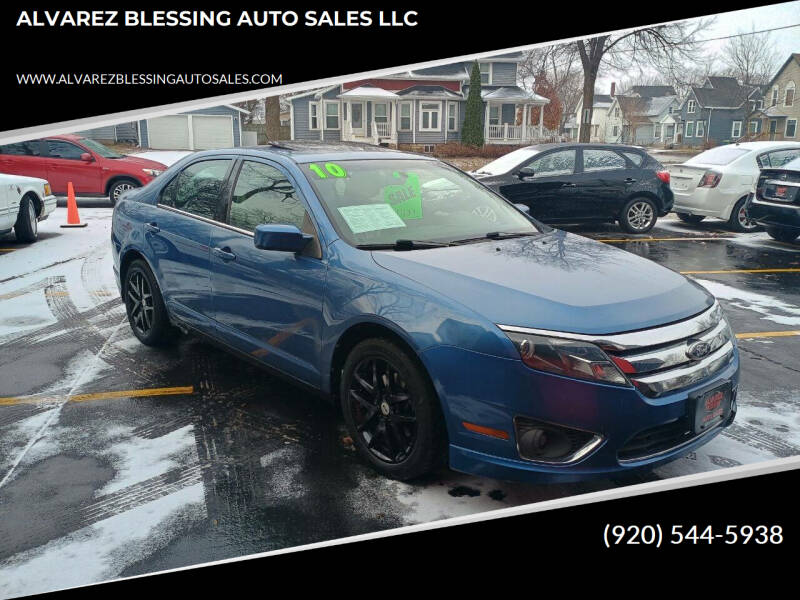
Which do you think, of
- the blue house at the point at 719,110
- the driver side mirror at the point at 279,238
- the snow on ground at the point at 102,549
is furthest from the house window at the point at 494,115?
the snow on ground at the point at 102,549

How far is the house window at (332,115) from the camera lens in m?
38.3

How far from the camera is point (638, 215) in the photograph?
12.1 meters

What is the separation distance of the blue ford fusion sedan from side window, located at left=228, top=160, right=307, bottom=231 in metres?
0.01

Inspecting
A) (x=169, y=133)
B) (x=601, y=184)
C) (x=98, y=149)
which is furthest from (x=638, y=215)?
(x=169, y=133)

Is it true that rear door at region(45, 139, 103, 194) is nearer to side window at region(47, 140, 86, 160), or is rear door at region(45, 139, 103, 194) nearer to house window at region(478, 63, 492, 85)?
side window at region(47, 140, 86, 160)

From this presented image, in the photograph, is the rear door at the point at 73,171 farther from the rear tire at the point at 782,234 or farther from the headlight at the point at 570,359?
the headlight at the point at 570,359

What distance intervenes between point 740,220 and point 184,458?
36.7 feet

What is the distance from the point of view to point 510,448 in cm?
312

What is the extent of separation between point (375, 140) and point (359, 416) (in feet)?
116

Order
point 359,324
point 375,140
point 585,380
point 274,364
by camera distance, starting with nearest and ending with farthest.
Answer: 1. point 585,380
2. point 359,324
3. point 274,364
4. point 375,140

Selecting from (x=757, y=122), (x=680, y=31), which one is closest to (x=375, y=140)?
(x=680, y=31)

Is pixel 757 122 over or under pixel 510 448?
over

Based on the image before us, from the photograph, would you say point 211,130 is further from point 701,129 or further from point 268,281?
point 701,129

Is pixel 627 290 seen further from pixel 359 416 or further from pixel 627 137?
pixel 627 137
